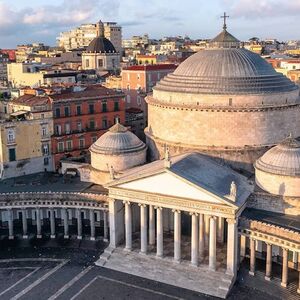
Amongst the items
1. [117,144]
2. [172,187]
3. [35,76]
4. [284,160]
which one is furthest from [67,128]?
[35,76]

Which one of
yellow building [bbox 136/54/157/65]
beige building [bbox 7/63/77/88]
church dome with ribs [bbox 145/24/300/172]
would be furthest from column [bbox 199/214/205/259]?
yellow building [bbox 136/54/157/65]

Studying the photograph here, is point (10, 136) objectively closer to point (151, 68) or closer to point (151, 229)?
point (151, 229)

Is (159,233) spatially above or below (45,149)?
below

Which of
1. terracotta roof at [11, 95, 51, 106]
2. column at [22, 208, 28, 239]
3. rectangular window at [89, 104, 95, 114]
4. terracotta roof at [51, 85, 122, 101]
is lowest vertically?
column at [22, 208, 28, 239]

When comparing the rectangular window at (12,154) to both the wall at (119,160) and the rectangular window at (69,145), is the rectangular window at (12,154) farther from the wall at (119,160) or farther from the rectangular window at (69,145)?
the wall at (119,160)

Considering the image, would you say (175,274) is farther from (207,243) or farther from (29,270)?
(29,270)

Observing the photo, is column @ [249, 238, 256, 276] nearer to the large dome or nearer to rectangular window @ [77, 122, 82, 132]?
the large dome
